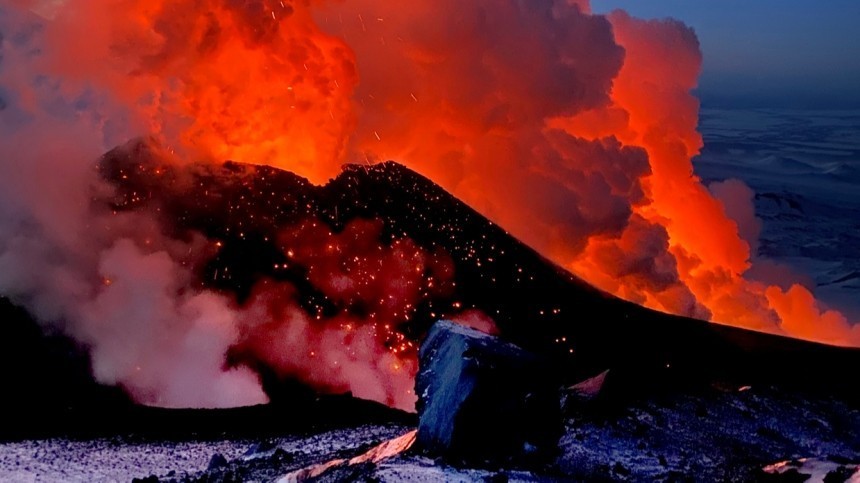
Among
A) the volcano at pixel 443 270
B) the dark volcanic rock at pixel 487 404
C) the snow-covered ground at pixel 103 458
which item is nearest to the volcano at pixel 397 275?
the volcano at pixel 443 270

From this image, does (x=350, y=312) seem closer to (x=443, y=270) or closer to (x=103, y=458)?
(x=443, y=270)

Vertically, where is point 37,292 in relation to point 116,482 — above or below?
above

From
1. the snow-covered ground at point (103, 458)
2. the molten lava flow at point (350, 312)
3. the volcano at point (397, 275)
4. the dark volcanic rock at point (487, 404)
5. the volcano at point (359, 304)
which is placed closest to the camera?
the dark volcanic rock at point (487, 404)

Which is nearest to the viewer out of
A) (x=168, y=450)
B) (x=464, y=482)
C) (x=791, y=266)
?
(x=464, y=482)

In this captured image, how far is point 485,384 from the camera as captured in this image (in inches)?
287

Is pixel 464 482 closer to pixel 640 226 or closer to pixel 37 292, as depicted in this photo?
pixel 37 292

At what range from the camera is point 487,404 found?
7.20 m

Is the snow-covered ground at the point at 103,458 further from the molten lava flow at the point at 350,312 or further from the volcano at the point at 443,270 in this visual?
the molten lava flow at the point at 350,312

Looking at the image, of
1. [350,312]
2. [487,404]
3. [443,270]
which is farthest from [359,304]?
[487,404]

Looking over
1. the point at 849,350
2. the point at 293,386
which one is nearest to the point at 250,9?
the point at 293,386

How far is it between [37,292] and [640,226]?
1889 cm

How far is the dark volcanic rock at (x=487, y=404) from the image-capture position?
7048mm

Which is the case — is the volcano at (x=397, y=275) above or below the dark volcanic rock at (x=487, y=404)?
above

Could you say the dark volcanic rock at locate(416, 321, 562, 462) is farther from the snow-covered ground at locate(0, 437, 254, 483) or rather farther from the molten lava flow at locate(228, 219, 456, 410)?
the molten lava flow at locate(228, 219, 456, 410)
